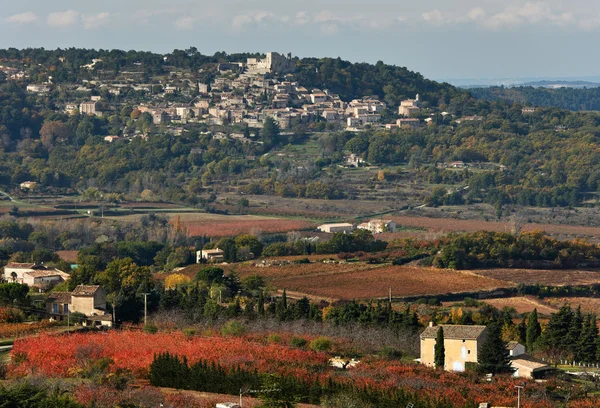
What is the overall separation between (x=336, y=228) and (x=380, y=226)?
2.74 metres

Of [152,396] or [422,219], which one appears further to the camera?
[422,219]

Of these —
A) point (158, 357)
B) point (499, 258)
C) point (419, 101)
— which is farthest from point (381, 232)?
point (419, 101)

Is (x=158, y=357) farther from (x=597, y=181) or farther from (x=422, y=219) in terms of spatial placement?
(x=597, y=181)

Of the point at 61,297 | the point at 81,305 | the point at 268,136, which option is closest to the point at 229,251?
the point at 61,297

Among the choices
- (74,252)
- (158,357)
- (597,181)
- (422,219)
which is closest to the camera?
(158,357)

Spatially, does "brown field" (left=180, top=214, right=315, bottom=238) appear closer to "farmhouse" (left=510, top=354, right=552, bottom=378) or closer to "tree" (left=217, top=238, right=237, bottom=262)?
"tree" (left=217, top=238, right=237, bottom=262)

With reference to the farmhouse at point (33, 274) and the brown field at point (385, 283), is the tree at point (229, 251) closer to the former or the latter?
the brown field at point (385, 283)

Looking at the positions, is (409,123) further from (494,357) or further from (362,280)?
(494,357)

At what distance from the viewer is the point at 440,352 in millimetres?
36594

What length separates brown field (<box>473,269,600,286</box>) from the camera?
59.8 meters

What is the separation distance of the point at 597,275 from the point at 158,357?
33.2 meters

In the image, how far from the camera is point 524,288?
57.2 meters

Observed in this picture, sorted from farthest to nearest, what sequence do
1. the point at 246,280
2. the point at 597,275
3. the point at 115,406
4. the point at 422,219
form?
the point at 422,219
the point at 597,275
the point at 246,280
the point at 115,406

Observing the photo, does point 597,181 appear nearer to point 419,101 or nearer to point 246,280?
point 419,101
